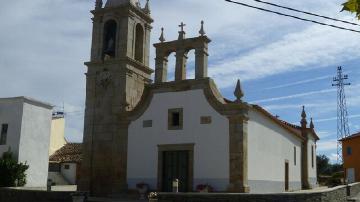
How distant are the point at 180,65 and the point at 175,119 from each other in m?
2.84

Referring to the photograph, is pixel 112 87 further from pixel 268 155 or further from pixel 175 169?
pixel 268 155

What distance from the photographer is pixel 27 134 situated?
27938 mm

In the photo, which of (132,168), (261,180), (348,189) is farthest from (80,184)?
(348,189)

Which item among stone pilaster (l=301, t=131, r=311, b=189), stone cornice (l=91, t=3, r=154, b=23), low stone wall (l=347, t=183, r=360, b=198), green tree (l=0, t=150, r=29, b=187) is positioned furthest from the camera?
stone pilaster (l=301, t=131, r=311, b=189)

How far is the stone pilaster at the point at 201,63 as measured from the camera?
72.7 feet

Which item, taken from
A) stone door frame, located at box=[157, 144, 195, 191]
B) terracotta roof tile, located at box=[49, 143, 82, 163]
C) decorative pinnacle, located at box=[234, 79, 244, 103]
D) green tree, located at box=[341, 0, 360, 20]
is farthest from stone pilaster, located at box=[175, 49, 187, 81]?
terracotta roof tile, located at box=[49, 143, 82, 163]

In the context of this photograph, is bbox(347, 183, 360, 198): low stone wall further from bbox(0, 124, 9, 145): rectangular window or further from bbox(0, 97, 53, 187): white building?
bbox(0, 124, 9, 145): rectangular window

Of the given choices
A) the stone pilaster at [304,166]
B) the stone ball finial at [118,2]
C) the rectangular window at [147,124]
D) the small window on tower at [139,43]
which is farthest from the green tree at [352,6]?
the stone pilaster at [304,166]

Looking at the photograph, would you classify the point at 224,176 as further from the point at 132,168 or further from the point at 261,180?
the point at 132,168

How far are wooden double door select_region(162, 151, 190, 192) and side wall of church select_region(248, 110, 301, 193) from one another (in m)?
3.12

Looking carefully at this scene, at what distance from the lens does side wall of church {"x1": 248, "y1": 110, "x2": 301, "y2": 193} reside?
21500 mm

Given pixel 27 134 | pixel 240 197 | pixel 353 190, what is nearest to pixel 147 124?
pixel 240 197

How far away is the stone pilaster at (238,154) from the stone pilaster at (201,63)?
2.87 m

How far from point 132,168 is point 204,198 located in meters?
7.77
